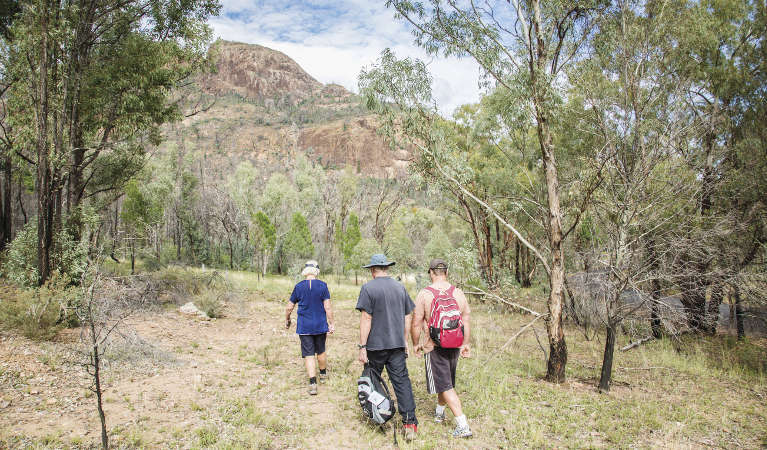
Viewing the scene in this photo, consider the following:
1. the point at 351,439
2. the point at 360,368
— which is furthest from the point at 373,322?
the point at 360,368

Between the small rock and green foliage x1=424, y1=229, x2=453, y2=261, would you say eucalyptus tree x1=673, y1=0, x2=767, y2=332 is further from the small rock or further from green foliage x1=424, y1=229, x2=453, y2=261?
green foliage x1=424, y1=229, x2=453, y2=261

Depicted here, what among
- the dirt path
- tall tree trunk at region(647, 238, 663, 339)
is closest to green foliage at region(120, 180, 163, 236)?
the dirt path

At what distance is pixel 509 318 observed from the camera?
1461cm

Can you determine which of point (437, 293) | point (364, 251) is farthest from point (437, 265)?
point (364, 251)

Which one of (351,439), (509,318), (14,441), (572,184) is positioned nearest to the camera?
(14,441)

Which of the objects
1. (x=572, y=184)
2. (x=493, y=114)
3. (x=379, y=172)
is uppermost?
(x=379, y=172)

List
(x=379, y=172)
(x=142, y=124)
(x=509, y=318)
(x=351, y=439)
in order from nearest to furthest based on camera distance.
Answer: (x=351, y=439)
(x=142, y=124)
(x=509, y=318)
(x=379, y=172)

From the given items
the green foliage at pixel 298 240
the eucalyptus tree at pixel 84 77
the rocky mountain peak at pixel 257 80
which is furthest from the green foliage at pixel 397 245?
the rocky mountain peak at pixel 257 80

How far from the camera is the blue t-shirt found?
571 centimetres

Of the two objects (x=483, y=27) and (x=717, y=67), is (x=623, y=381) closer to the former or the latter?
(x=483, y=27)

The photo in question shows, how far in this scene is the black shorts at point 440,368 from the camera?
4383mm

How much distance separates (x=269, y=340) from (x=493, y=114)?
37.0 ft

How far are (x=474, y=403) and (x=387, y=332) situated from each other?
206cm

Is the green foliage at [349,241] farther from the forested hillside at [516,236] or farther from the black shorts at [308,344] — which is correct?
the black shorts at [308,344]
